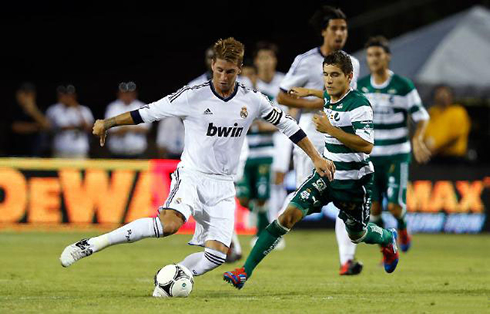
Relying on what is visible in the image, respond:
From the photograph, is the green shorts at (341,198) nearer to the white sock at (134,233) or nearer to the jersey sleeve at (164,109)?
the jersey sleeve at (164,109)

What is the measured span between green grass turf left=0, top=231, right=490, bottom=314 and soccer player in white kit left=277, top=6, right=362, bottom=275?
0.35 metres

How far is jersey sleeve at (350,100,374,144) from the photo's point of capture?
9.16m

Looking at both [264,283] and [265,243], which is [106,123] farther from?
[264,283]

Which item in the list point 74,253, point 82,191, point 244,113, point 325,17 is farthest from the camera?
point 82,191

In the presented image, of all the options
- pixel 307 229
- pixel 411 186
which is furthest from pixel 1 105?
pixel 411 186

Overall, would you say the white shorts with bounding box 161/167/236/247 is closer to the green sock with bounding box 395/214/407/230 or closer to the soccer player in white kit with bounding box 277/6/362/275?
the soccer player in white kit with bounding box 277/6/362/275

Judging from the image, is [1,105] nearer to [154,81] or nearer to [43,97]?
[43,97]

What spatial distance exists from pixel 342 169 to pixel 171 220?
179 centimetres

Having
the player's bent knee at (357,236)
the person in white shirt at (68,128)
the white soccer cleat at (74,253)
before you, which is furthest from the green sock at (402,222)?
the person in white shirt at (68,128)

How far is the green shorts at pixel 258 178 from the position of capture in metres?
14.4

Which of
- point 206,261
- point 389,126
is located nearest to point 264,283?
point 206,261

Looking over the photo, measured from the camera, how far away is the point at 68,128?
61.2ft

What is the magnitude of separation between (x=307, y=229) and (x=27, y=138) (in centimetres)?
541

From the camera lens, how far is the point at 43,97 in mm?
23719
